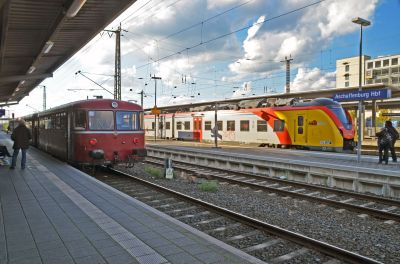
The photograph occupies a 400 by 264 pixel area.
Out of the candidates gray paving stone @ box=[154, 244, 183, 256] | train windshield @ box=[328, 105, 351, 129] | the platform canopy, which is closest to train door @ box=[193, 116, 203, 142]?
train windshield @ box=[328, 105, 351, 129]

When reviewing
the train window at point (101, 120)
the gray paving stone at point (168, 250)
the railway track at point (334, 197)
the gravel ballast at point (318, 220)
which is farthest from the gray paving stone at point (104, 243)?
the train window at point (101, 120)

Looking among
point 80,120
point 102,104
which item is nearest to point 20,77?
point 80,120

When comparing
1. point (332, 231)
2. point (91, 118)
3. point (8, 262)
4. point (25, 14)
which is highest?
point (25, 14)

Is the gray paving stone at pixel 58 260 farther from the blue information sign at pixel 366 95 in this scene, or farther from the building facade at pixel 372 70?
the building facade at pixel 372 70

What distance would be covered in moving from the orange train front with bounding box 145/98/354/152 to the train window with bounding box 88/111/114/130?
12.9 metres

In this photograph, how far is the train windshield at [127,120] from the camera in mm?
13805

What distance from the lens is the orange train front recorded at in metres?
21.5

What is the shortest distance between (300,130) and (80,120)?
46.8 feet

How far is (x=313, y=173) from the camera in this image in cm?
1295

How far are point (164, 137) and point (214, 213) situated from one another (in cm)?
3248

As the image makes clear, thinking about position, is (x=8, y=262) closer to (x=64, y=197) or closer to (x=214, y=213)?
(x=64, y=197)

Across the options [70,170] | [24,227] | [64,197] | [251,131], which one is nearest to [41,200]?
[64,197]

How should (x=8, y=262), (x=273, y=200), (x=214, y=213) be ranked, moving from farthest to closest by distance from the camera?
(x=273, y=200)
(x=214, y=213)
(x=8, y=262)

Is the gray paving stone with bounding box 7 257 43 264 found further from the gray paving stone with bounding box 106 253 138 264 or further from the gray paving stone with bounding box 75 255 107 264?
the gray paving stone with bounding box 106 253 138 264
